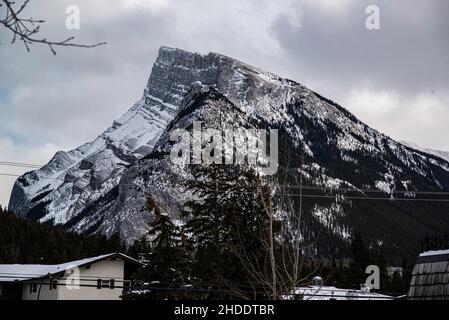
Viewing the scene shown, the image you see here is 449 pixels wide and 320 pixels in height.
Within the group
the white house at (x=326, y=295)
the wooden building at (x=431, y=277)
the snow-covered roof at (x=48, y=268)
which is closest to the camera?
the white house at (x=326, y=295)

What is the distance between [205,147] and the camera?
155 ft

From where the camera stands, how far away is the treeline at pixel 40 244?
91.6 meters

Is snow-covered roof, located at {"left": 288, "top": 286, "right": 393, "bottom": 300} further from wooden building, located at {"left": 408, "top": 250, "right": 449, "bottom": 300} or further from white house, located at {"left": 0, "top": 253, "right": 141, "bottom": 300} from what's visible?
white house, located at {"left": 0, "top": 253, "right": 141, "bottom": 300}

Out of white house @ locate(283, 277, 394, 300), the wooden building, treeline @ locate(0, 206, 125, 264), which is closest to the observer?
white house @ locate(283, 277, 394, 300)

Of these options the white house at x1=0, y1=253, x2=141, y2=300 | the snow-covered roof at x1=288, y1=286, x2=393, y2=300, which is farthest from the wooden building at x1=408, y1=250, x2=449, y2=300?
the white house at x1=0, y1=253, x2=141, y2=300

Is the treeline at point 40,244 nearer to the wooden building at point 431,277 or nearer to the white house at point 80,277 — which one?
the white house at point 80,277

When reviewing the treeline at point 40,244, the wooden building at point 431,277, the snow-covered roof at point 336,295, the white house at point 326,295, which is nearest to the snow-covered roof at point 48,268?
the white house at point 326,295

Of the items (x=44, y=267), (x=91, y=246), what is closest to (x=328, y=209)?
(x=91, y=246)

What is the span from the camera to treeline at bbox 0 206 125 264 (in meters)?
91.6

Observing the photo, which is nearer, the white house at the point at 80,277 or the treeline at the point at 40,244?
the white house at the point at 80,277

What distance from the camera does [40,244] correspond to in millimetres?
99438

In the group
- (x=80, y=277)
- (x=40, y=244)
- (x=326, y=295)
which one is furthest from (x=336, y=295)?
(x=40, y=244)
